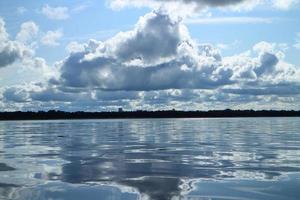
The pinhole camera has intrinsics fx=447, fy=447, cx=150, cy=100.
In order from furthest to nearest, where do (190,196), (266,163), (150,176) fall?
(266,163) < (150,176) < (190,196)

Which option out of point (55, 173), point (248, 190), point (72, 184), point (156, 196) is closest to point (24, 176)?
point (55, 173)

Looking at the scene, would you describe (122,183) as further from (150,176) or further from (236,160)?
(236,160)

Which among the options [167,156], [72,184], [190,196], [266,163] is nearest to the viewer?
[190,196]

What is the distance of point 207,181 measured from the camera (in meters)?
14.4

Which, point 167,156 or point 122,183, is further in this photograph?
point 167,156

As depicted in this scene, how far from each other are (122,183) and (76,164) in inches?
237

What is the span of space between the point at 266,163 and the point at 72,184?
890 centimetres

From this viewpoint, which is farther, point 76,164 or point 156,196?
point 76,164

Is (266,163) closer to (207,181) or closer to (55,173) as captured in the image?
(207,181)

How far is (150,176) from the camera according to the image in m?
15.8

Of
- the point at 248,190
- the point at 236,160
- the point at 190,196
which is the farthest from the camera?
the point at 236,160

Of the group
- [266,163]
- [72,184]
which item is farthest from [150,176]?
[266,163]

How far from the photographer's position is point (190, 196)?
11.9 metres

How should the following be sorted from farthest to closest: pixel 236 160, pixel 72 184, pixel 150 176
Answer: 1. pixel 236 160
2. pixel 150 176
3. pixel 72 184
